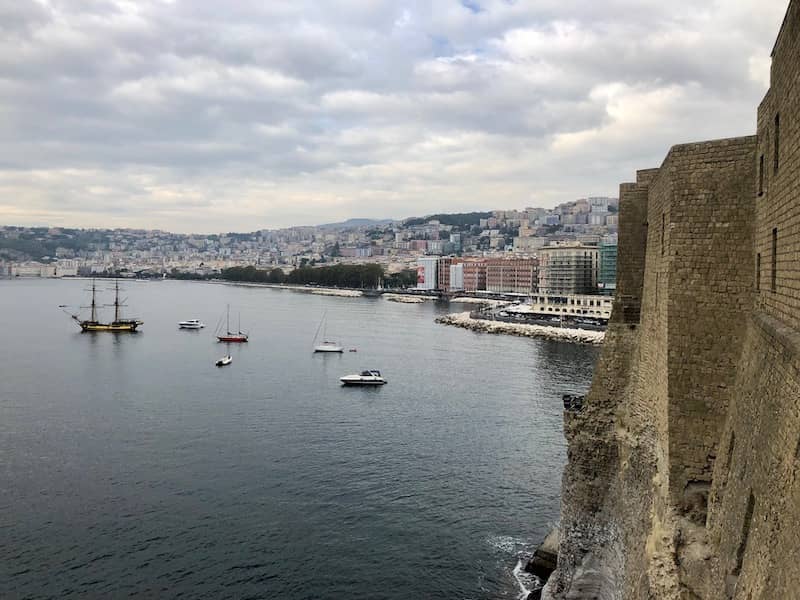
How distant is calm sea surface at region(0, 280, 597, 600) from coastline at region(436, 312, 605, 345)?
11754 mm

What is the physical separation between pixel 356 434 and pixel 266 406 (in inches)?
Result: 218

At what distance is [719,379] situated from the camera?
5.69 meters

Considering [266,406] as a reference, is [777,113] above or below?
above

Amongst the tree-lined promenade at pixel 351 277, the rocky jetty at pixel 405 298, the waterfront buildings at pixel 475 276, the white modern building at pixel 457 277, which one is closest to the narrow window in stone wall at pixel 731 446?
the rocky jetty at pixel 405 298

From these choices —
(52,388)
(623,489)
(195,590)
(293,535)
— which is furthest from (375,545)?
(52,388)

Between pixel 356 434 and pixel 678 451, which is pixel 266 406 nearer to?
pixel 356 434

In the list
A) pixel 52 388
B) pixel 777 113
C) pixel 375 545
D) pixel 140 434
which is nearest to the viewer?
pixel 777 113

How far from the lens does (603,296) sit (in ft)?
201

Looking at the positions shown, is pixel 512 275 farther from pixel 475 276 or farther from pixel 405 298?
pixel 405 298

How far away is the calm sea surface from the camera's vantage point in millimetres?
12586

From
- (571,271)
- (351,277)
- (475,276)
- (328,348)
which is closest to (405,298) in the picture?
(475,276)

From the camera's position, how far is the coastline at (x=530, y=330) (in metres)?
47.2

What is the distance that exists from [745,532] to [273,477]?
14631 mm

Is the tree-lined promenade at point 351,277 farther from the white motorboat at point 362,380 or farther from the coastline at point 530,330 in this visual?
the white motorboat at point 362,380
